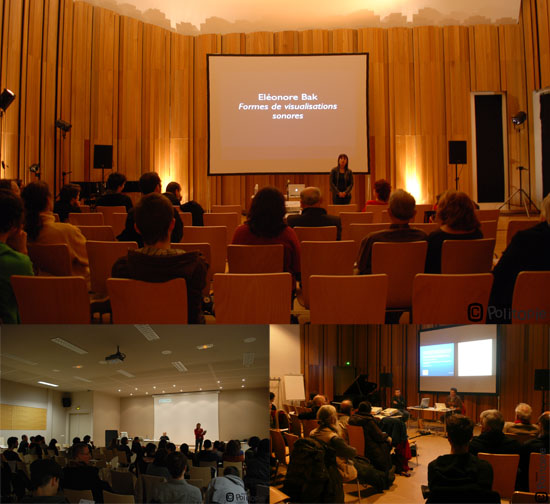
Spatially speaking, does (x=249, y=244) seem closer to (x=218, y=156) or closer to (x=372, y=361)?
(x=372, y=361)

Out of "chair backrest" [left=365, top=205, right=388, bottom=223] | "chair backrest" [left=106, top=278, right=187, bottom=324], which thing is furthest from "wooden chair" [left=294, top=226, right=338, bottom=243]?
"chair backrest" [left=106, top=278, right=187, bottom=324]

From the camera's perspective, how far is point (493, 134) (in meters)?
12.7

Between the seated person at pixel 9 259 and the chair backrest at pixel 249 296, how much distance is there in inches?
39.1

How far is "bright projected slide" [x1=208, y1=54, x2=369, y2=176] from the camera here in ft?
40.6

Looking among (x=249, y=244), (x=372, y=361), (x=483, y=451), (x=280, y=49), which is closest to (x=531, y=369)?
(x=483, y=451)

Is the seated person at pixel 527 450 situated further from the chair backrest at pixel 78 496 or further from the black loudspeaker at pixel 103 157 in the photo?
the black loudspeaker at pixel 103 157

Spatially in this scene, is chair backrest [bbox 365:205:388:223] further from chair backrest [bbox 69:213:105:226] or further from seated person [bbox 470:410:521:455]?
seated person [bbox 470:410:521:455]

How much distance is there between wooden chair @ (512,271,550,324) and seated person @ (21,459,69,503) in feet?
7.87

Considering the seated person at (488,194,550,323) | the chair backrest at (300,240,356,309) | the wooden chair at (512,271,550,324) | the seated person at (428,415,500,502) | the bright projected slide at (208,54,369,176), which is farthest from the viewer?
the bright projected slide at (208,54,369,176)

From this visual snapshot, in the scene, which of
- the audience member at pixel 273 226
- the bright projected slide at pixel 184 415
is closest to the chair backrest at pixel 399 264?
the audience member at pixel 273 226

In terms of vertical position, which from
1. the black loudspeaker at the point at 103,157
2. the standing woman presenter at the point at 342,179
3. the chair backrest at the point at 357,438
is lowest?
the chair backrest at the point at 357,438

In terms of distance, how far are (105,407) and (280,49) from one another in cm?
1191

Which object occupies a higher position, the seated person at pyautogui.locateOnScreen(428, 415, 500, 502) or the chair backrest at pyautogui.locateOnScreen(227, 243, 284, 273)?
the chair backrest at pyautogui.locateOnScreen(227, 243, 284, 273)

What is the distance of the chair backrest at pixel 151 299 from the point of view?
9.93 ft
